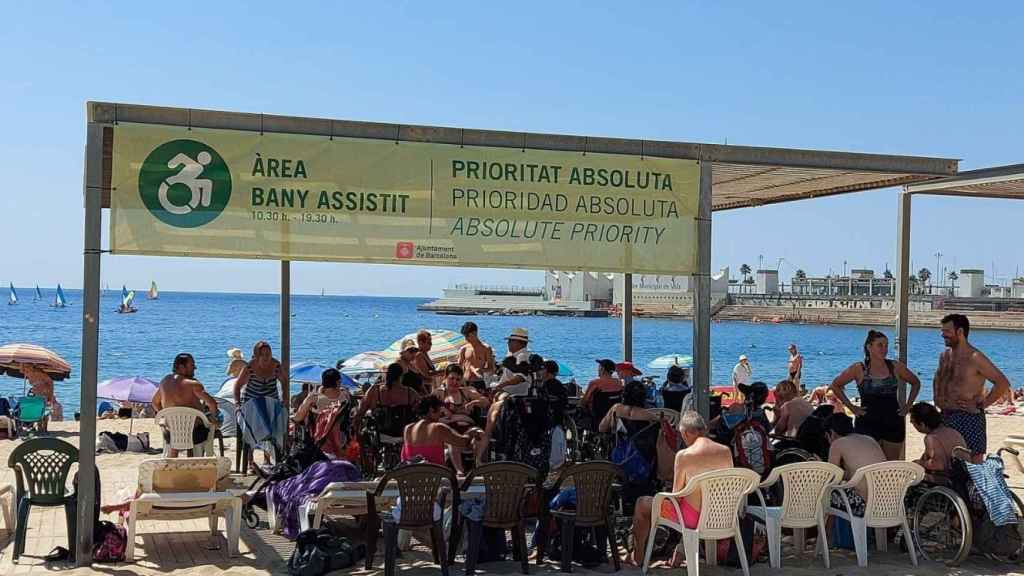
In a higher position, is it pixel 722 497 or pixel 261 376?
pixel 261 376

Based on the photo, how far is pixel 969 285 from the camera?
10500 cm

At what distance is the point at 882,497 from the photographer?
6.36 m

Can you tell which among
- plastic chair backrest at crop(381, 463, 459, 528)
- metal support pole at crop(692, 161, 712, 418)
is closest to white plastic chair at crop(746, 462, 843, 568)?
metal support pole at crop(692, 161, 712, 418)

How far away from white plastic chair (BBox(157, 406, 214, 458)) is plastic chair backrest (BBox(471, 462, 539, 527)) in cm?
350

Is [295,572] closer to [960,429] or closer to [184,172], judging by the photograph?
[184,172]

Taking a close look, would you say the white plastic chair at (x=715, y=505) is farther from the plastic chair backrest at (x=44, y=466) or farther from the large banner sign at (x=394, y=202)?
the plastic chair backrest at (x=44, y=466)

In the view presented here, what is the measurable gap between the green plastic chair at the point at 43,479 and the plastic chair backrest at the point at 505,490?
2.46m

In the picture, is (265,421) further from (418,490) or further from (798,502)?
(798,502)

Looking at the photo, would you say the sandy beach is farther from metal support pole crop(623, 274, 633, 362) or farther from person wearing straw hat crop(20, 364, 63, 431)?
person wearing straw hat crop(20, 364, 63, 431)

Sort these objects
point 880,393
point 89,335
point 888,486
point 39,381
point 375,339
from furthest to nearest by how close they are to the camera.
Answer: point 375,339 < point 39,381 < point 880,393 < point 888,486 < point 89,335

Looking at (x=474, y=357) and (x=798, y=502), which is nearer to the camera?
(x=798, y=502)

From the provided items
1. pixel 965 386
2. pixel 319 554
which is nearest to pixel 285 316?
pixel 319 554

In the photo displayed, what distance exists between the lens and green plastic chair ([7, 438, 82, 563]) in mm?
6223

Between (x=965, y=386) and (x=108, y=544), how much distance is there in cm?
584
